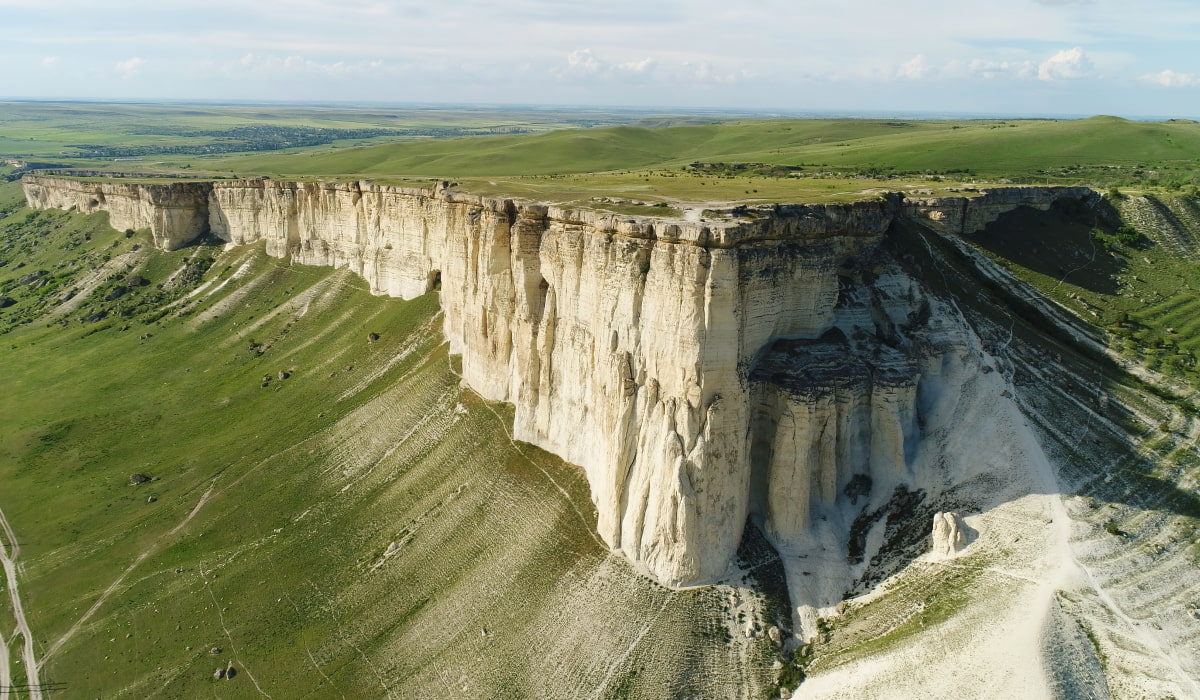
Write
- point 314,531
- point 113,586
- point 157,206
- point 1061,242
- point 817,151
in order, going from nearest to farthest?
point 113,586 → point 314,531 → point 1061,242 → point 157,206 → point 817,151

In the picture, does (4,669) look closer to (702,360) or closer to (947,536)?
(702,360)

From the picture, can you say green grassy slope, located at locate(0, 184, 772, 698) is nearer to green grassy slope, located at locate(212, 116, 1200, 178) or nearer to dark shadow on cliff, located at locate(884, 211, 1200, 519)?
dark shadow on cliff, located at locate(884, 211, 1200, 519)

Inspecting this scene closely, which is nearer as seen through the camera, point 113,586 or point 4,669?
point 4,669

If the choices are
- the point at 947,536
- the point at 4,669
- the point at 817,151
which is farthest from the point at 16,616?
the point at 817,151

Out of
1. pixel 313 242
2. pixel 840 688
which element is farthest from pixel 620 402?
pixel 313 242

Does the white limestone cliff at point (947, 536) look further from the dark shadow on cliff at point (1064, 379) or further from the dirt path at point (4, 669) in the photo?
the dirt path at point (4, 669)

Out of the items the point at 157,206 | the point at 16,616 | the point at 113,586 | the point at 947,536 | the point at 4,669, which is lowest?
the point at 4,669

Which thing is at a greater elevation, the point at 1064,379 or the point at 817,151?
the point at 817,151

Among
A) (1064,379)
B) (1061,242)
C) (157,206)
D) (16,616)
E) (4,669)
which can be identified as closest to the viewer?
(4,669)
